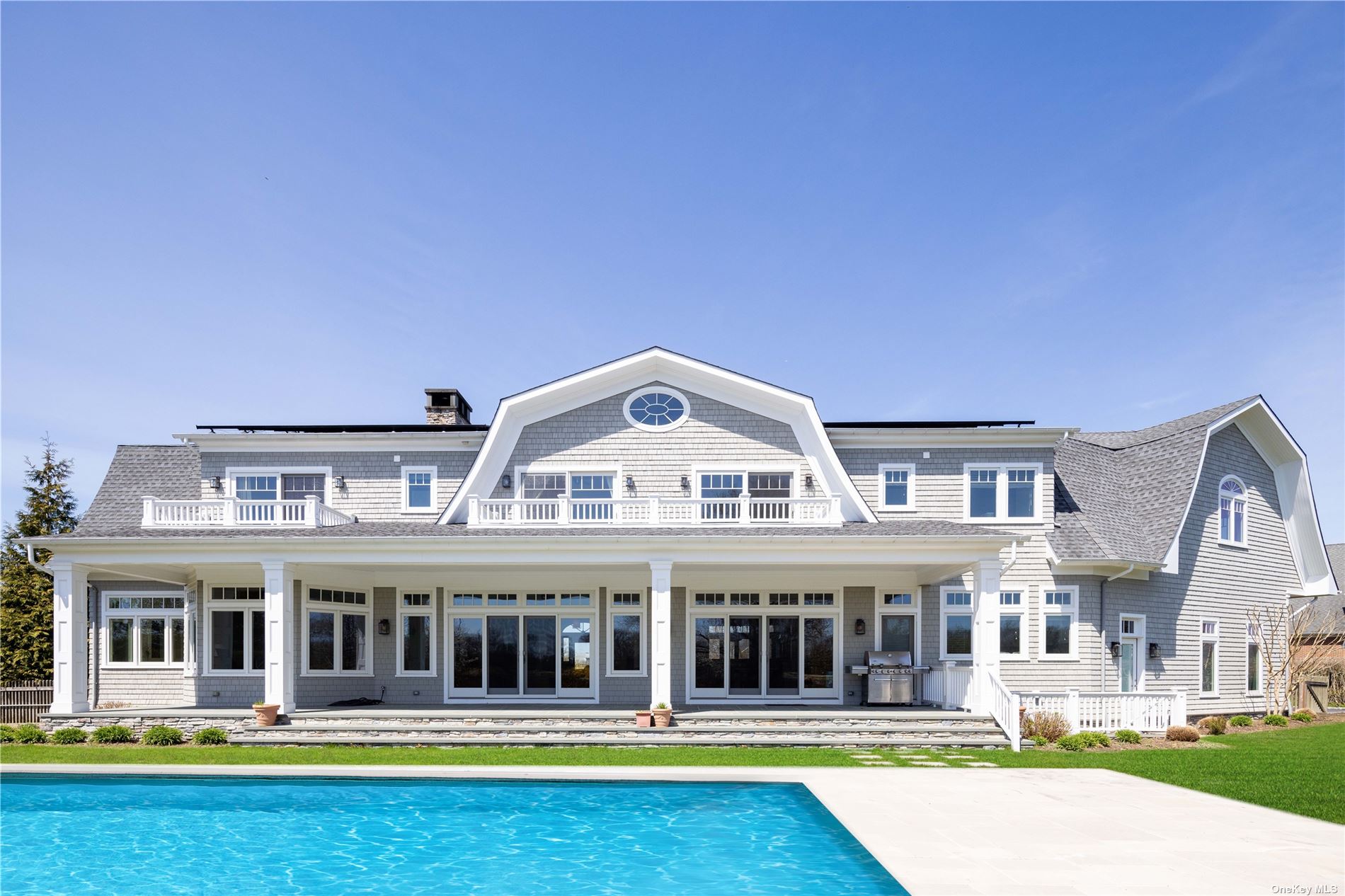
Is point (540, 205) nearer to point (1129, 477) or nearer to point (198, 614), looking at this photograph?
point (198, 614)

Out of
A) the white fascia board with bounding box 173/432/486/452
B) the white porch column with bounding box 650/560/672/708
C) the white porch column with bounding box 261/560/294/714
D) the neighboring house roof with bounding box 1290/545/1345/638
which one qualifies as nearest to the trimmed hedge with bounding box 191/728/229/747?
the white porch column with bounding box 261/560/294/714

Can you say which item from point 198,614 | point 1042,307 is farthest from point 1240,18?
point 198,614

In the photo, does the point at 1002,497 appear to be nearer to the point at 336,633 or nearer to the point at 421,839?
the point at 421,839

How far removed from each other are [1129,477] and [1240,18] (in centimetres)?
1117

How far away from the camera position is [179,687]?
749 inches

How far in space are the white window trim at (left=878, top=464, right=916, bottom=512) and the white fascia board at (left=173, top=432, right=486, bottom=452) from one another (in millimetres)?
9036

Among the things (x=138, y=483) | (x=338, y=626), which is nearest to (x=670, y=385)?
(x=338, y=626)

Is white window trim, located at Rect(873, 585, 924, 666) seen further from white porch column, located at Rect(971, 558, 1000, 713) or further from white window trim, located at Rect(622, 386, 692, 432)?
white window trim, located at Rect(622, 386, 692, 432)

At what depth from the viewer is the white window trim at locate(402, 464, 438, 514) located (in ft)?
64.2

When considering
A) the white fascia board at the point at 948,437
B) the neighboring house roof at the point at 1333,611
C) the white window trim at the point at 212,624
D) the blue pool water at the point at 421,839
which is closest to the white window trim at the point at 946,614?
the white fascia board at the point at 948,437

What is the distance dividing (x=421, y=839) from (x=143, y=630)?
44.4ft

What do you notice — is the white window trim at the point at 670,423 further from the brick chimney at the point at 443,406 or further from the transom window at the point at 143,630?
the transom window at the point at 143,630

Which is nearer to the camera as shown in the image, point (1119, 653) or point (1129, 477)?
point (1119, 653)

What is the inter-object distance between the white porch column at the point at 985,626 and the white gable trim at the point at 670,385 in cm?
272
